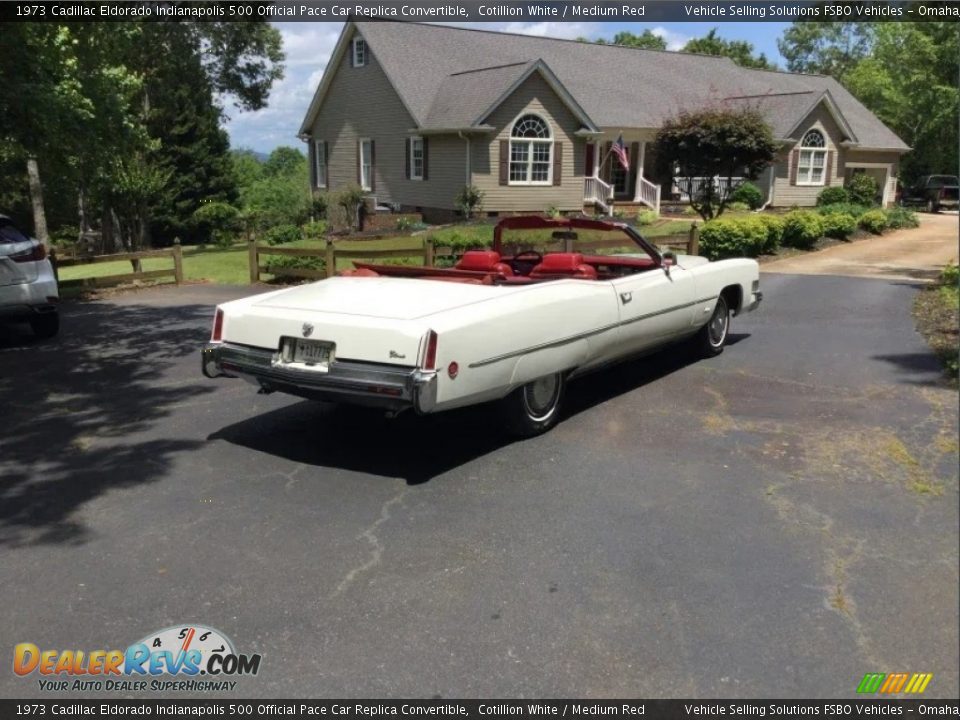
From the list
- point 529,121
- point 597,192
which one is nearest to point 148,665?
point 529,121

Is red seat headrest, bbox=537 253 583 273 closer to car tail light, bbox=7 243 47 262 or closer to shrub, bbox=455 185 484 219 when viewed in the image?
car tail light, bbox=7 243 47 262

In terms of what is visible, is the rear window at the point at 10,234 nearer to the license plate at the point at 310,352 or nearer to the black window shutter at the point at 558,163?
the license plate at the point at 310,352

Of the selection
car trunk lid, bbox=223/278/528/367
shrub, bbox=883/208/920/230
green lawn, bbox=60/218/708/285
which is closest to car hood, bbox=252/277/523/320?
car trunk lid, bbox=223/278/528/367

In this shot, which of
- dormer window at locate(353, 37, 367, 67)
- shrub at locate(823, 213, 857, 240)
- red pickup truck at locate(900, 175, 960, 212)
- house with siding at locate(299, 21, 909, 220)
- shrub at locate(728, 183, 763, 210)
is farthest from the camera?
red pickup truck at locate(900, 175, 960, 212)

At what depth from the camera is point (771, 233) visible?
62.2ft

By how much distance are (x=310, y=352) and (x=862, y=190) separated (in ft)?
108

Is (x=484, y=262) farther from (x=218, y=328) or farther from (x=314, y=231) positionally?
(x=314, y=231)

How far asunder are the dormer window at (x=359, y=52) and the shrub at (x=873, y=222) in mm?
17817

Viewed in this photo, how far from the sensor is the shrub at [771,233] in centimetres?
1888

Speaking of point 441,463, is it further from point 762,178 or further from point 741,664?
point 762,178

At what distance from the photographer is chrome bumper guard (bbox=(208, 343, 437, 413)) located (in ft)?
16.2

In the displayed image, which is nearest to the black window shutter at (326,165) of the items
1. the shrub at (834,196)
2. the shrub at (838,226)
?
the shrub at (838,226)

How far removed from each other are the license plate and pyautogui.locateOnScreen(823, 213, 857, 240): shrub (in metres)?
19.8

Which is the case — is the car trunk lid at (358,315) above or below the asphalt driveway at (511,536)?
above
